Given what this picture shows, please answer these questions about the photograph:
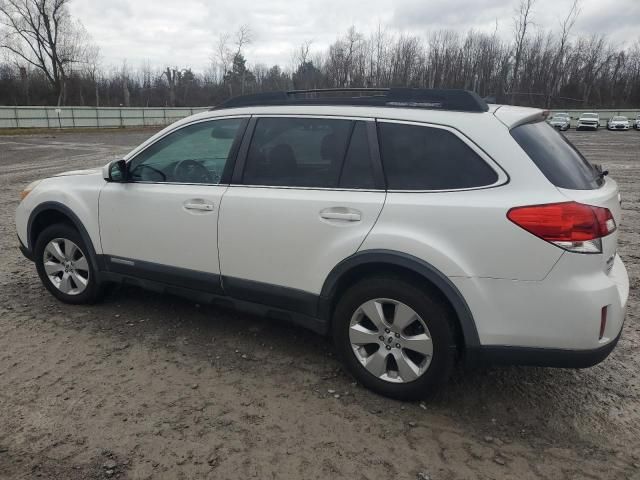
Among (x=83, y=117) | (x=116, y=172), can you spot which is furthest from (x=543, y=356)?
(x=83, y=117)

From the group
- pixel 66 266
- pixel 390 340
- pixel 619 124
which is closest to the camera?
pixel 390 340

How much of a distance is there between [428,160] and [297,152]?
0.94 m

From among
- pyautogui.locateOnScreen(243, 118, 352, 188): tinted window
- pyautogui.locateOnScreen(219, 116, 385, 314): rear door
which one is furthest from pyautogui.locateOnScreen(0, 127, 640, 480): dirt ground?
pyautogui.locateOnScreen(243, 118, 352, 188): tinted window

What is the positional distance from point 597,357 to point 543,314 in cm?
38

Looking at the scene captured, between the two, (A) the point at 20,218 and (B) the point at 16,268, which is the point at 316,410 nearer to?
(A) the point at 20,218

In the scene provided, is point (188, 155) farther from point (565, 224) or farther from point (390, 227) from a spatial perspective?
point (565, 224)

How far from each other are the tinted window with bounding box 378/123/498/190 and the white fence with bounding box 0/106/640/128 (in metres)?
31.3

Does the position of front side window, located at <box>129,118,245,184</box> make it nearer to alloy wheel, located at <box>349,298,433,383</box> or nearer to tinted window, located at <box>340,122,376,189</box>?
tinted window, located at <box>340,122,376,189</box>

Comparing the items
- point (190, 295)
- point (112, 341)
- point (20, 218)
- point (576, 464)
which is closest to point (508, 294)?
point (576, 464)

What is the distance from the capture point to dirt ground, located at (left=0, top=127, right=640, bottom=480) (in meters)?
2.52

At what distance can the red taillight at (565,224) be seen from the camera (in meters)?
2.49

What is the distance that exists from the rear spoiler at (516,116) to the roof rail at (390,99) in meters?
0.10

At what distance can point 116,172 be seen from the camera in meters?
4.02

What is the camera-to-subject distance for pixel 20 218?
461 centimetres
